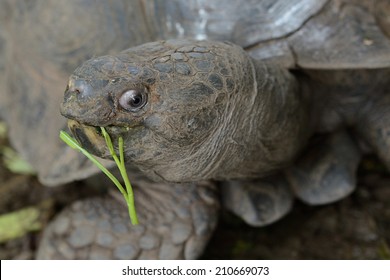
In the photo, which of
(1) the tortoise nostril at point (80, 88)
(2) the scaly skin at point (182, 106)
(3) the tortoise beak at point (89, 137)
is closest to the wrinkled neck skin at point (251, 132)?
(2) the scaly skin at point (182, 106)

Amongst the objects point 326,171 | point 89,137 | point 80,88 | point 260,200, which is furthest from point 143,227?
point 80,88

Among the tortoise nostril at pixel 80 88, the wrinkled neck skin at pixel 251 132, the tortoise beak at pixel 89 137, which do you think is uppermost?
the tortoise nostril at pixel 80 88

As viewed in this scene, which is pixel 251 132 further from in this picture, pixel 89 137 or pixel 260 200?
pixel 260 200

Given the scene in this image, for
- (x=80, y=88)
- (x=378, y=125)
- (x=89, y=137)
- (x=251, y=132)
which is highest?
(x=80, y=88)

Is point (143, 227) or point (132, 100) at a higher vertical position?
point (132, 100)

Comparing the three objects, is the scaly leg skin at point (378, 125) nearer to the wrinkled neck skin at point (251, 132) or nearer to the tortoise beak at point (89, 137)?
the wrinkled neck skin at point (251, 132)

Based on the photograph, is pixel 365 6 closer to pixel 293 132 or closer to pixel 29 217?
pixel 293 132

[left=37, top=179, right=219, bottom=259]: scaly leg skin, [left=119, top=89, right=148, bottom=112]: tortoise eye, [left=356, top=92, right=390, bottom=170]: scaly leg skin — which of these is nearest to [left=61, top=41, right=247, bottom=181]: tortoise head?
[left=119, top=89, right=148, bottom=112]: tortoise eye

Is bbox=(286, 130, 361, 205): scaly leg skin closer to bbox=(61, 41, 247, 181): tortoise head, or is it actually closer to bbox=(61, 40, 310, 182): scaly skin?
bbox=(61, 40, 310, 182): scaly skin
